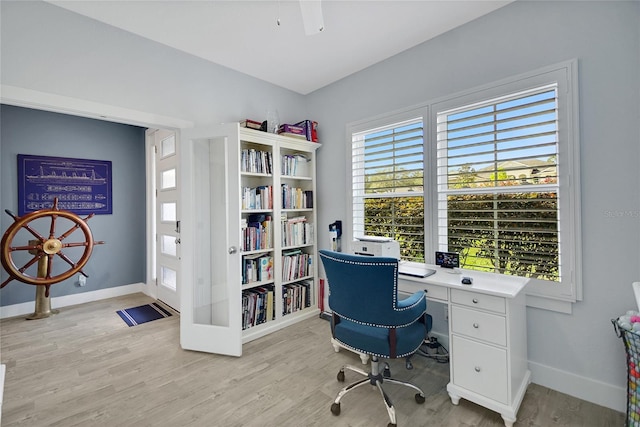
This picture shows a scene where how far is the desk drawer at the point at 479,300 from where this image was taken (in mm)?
1655

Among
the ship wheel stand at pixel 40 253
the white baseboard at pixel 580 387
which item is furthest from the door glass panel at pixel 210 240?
the white baseboard at pixel 580 387

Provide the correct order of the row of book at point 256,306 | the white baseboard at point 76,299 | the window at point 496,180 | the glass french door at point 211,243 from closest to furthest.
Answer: the window at point 496,180
the glass french door at point 211,243
the row of book at point 256,306
the white baseboard at point 76,299

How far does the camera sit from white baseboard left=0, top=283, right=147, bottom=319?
10.8 feet

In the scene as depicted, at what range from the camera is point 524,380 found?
6.11 feet

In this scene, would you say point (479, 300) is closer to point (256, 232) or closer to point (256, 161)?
point (256, 232)

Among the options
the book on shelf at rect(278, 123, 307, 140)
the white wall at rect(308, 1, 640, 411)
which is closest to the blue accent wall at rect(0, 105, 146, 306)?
the book on shelf at rect(278, 123, 307, 140)

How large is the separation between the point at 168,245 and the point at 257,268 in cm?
159

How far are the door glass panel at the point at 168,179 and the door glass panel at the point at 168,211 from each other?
226 millimetres

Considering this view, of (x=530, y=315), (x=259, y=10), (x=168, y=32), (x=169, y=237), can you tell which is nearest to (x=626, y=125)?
(x=530, y=315)

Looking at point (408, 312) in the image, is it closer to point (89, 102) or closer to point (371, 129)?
point (371, 129)

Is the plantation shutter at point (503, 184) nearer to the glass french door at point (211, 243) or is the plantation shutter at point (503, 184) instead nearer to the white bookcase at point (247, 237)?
the white bookcase at point (247, 237)

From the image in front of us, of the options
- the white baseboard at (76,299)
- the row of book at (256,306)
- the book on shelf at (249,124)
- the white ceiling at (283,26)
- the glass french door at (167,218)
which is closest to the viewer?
the white ceiling at (283,26)

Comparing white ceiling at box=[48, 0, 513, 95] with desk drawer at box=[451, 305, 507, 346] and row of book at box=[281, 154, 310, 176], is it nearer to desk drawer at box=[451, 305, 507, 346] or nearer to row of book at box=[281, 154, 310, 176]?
row of book at box=[281, 154, 310, 176]

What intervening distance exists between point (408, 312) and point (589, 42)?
2054 millimetres
